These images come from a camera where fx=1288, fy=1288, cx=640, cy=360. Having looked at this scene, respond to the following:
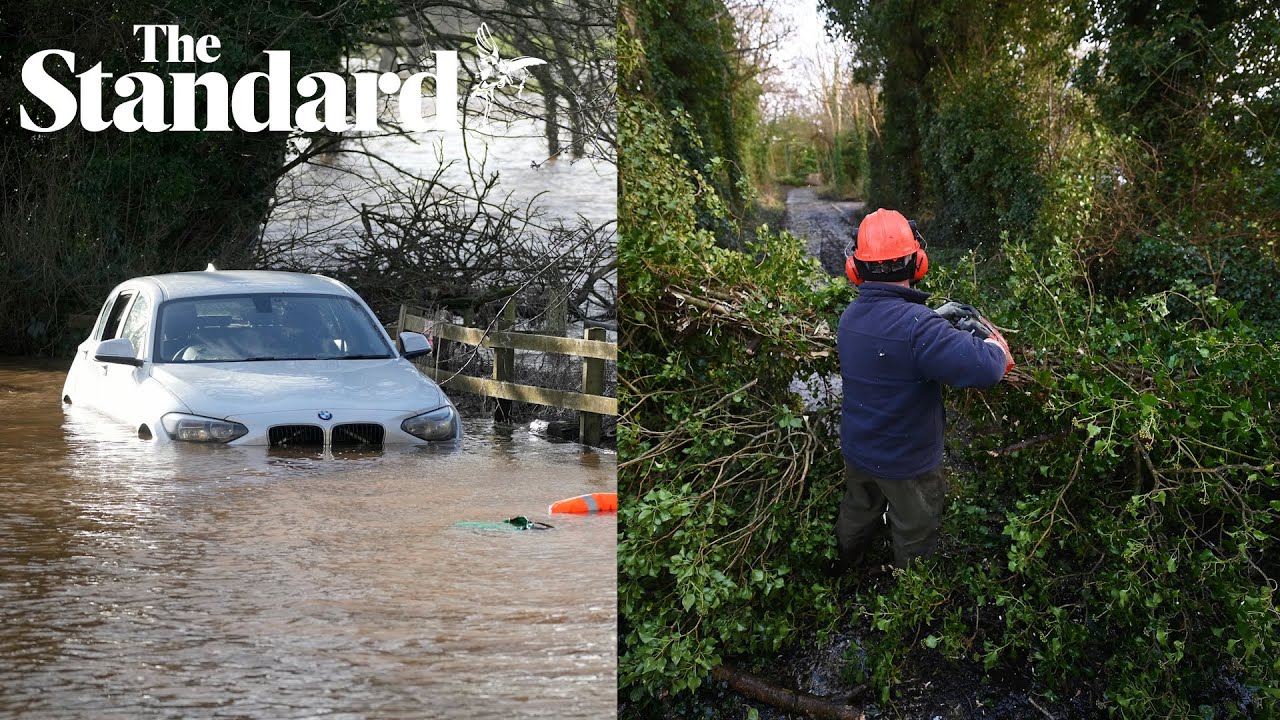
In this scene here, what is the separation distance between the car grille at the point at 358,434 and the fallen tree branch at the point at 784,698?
2497mm

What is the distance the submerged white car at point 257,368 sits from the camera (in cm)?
613

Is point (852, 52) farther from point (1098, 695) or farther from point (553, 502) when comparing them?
point (1098, 695)

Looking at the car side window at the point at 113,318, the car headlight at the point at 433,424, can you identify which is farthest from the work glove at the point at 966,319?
the car side window at the point at 113,318

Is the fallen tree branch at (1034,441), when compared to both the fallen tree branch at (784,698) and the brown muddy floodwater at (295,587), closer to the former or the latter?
the fallen tree branch at (784,698)

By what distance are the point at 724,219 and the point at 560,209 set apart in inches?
187

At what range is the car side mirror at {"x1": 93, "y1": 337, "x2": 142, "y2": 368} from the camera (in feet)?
20.2

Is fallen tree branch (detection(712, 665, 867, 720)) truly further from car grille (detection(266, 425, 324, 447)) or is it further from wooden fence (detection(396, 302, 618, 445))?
wooden fence (detection(396, 302, 618, 445))

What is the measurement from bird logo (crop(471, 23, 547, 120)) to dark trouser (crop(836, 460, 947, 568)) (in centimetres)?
Result: 633

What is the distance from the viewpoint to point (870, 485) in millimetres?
3891

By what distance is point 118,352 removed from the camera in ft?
20.6

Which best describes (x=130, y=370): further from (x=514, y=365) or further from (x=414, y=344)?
(x=514, y=365)

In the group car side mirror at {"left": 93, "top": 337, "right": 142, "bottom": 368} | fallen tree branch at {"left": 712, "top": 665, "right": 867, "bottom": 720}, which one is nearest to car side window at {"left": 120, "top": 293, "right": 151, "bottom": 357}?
car side mirror at {"left": 93, "top": 337, "right": 142, "bottom": 368}

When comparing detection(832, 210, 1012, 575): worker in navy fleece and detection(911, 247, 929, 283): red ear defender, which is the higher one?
detection(911, 247, 929, 283): red ear defender

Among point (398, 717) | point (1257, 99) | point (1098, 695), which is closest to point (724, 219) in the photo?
point (1098, 695)
